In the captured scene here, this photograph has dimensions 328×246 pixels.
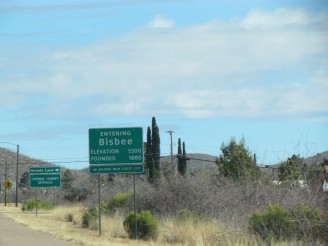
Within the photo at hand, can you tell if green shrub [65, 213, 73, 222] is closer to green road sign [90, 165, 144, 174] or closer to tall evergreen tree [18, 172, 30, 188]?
green road sign [90, 165, 144, 174]

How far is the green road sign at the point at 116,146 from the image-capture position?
25.5 meters

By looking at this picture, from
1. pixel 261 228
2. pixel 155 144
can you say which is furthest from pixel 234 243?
pixel 155 144

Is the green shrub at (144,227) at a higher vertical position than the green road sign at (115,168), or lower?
lower

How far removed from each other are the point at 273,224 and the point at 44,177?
3109 centimetres

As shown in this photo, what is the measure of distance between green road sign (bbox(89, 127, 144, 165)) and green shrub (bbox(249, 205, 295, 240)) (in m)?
5.95

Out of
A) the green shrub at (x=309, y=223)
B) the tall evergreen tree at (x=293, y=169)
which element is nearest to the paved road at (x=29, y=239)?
the green shrub at (x=309, y=223)

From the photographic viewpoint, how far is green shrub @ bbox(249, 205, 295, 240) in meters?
20.3

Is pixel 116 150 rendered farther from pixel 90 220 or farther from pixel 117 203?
pixel 117 203

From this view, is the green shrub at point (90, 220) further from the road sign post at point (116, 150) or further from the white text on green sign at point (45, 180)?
the white text on green sign at point (45, 180)

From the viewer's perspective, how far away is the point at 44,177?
1933 inches

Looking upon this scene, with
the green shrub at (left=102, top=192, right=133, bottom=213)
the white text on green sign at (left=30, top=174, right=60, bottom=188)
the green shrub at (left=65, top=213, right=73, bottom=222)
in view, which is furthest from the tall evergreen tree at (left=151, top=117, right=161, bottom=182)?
the green shrub at (left=102, top=192, right=133, bottom=213)

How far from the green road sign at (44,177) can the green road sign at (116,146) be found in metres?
23.3

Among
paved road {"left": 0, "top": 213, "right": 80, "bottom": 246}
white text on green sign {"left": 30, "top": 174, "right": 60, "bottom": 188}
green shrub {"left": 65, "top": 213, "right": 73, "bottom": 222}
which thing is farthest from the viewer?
white text on green sign {"left": 30, "top": 174, "right": 60, "bottom": 188}

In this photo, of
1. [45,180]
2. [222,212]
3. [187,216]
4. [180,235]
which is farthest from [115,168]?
[45,180]
